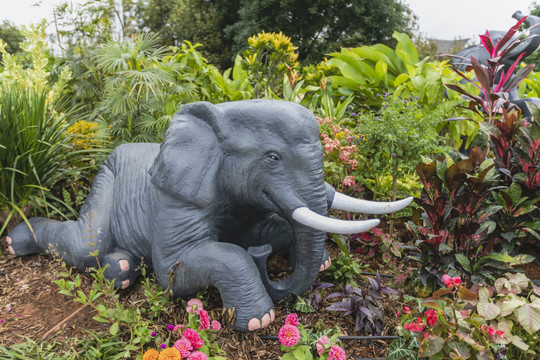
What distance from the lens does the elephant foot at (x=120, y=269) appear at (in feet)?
7.85

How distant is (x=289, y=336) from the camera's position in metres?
1.80

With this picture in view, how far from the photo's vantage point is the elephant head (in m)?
2.00

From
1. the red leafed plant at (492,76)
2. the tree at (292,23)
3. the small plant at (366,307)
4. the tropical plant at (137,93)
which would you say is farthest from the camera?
the tree at (292,23)

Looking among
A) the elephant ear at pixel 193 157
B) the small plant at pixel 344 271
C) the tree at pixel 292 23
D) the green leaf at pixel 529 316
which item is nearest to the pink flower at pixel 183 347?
the elephant ear at pixel 193 157

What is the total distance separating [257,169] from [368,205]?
599 millimetres

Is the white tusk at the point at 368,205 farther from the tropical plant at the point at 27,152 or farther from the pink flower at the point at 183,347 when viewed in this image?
the tropical plant at the point at 27,152

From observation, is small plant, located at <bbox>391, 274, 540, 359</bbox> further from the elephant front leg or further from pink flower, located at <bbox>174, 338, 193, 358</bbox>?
pink flower, located at <bbox>174, 338, 193, 358</bbox>

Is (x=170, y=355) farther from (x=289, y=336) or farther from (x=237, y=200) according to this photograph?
(x=237, y=200)

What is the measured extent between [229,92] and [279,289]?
2.74 meters

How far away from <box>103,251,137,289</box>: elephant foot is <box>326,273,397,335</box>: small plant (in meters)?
1.19

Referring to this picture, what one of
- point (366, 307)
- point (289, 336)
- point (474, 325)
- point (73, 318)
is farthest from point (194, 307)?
point (474, 325)

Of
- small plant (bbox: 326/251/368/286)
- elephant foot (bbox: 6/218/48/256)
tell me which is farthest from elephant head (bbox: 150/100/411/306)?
elephant foot (bbox: 6/218/48/256)

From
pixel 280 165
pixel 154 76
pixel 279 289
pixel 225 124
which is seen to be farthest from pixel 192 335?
pixel 154 76

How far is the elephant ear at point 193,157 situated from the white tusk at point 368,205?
2.28ft
